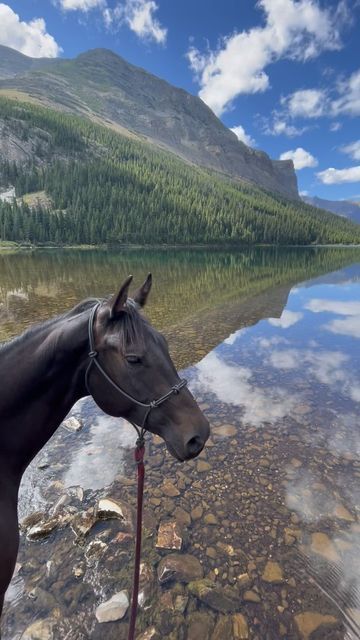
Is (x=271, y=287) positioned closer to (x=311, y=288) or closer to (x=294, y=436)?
(x=311, y=288)

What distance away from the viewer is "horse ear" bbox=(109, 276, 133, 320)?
2.67 m

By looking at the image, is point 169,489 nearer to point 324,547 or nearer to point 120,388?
point 324,547

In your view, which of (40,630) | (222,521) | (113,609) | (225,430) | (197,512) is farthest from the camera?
(225,430)

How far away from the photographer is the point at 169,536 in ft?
17.9

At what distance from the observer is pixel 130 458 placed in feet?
25.2

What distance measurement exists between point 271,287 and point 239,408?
86.7 ft

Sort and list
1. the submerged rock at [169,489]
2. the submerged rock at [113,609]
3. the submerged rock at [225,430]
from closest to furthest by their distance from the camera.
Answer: the submerged rock at [113,609], the submerged rock at [169,489], the submerged rock at [225,430]

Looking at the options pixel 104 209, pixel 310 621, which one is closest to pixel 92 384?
pixel 310 621

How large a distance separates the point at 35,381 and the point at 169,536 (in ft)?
13.8

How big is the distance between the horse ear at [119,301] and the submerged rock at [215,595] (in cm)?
442

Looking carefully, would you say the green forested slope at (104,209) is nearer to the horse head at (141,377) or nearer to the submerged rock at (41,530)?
the submerged rock at (41,530)

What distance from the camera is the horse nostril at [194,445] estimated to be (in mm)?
2825

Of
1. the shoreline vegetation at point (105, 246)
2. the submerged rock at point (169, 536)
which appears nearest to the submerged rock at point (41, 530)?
the submerged rock at point (169, 536)

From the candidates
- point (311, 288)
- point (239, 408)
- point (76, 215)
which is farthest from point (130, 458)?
point (76, 215)
